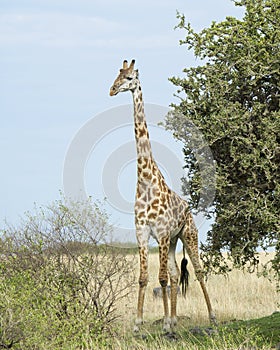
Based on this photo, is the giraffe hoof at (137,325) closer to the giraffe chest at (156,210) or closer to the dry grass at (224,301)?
the dry grass at (224,301)

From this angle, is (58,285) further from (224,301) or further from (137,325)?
(224,301)

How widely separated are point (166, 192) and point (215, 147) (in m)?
2.41

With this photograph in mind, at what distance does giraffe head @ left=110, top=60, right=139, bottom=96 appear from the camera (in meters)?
13.4

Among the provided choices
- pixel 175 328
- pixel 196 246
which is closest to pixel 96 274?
pixel 175 328

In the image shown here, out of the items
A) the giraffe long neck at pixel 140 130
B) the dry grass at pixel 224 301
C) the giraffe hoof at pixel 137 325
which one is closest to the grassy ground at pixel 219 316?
the dry grass at pixel 224 301

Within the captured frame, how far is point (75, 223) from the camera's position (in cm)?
1318

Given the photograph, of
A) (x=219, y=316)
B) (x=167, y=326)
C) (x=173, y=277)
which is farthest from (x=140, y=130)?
(x=219, y=316)

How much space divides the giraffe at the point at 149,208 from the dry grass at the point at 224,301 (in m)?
1.70

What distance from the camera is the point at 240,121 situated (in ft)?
38.8

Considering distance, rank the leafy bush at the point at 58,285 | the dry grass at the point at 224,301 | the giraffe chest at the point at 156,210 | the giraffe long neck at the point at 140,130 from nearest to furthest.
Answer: the leafy bush at the point at 58,285 → the giraffe chest at the point at 156,210 → the giraffe long neck at the point at 140,130 → the dry grass at the point at 224,301

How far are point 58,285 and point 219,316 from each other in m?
5.71

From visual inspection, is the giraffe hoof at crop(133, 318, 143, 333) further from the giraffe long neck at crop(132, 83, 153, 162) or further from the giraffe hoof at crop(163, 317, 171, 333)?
the giraffe long neck at crop(132, 83, 153, 162)

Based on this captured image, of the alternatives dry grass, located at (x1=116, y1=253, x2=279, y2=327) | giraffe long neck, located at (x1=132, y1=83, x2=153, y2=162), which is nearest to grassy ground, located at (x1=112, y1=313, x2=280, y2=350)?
dry grass, located at (x1=116, y1=253, x2=279, y2=327)

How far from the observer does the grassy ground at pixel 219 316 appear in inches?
491
